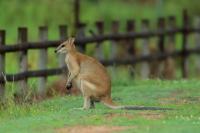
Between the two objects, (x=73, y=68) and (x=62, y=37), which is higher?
(x=62, y=37)

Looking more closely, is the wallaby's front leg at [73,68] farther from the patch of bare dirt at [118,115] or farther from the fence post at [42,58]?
the fence post at [42,58]

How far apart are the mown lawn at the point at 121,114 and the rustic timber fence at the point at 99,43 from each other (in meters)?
1.56

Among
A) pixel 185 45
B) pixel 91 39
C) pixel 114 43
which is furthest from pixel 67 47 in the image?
pixel 185 45

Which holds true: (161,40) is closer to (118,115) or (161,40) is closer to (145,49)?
(145,49)

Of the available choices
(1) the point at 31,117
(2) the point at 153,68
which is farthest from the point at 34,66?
(1) the point at 31,117

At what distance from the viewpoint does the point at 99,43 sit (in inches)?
859

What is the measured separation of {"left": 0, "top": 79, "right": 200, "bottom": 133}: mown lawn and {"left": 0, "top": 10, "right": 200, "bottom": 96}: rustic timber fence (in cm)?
156

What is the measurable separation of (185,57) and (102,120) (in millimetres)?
12830

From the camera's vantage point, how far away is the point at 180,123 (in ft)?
42.3

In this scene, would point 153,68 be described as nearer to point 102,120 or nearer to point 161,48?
point 161,48

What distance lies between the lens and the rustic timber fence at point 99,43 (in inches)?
710

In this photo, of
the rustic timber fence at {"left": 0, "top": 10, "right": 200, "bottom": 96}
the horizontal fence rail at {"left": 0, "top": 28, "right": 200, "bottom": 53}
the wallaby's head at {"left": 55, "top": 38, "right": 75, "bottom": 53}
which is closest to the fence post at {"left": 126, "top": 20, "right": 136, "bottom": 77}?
the rustic timber fence at {"left": 0, "top": 10, "right": 200, "bottom": 96}

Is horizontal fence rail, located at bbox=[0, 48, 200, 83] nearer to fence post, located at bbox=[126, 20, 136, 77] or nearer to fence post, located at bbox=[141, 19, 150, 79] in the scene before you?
fence post, located at bbox=[141, 19, 150, 79]

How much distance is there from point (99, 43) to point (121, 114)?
26.4 feet
